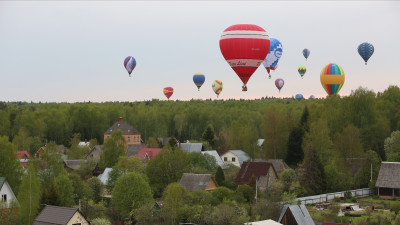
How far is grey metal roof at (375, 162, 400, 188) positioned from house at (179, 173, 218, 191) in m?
16.7

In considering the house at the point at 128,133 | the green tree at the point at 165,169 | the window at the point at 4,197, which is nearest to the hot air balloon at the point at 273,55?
the green tree at the point at 165,169

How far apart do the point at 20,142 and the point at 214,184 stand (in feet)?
173

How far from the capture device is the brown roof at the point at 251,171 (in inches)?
2421

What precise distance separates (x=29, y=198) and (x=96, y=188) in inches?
510

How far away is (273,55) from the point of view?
79.4 metres

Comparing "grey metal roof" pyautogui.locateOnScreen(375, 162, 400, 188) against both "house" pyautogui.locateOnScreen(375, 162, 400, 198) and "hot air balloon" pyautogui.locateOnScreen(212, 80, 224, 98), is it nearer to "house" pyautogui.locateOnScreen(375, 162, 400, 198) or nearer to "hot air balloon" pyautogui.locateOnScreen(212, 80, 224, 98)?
"house" pyautogui.locateOnScreen(375, 162, 400, 198)

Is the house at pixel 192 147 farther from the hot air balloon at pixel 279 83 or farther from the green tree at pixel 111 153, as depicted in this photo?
the hot air balloon at pixel 279 83

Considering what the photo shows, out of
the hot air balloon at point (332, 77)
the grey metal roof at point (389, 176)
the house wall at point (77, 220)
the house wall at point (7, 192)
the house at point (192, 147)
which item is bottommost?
the grey metal roof at point (389, 176)

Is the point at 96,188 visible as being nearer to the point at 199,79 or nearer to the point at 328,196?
the point at 328,196

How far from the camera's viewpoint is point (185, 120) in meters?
137

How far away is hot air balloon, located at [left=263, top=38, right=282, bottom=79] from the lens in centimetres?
7888

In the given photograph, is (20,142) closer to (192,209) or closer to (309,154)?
(309,154)

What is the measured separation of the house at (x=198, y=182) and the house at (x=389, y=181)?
16740 millimetres

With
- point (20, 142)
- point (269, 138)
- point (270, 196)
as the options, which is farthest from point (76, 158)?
point (270, 196)
